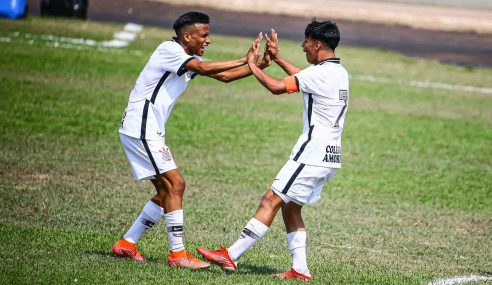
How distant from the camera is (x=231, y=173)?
14.7 meters

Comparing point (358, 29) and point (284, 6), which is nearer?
point (358, 29)

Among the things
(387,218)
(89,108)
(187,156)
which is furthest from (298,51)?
(387,218)

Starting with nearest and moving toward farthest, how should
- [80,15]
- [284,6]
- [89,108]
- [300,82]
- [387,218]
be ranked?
[300,82] → [387,218] → [89,108] → [80,15] → [284,6]

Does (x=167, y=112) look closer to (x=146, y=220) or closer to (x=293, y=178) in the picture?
(x=146, y=220)

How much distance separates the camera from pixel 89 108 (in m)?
18.2

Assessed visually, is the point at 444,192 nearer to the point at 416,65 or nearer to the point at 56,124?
the point at 56,124

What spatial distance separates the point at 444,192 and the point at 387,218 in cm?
207

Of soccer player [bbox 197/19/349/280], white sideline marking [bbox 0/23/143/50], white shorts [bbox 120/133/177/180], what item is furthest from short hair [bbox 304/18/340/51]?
white sideline marking [bbox 0/23/143/50]

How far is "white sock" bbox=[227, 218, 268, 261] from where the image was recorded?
9.22m

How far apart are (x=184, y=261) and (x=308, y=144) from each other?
1.56m

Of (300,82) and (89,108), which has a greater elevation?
(300,82)

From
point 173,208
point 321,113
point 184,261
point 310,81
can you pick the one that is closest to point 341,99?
point 321,113

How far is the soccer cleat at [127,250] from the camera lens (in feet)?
31.8

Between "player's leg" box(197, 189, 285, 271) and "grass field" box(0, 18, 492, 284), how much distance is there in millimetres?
175
